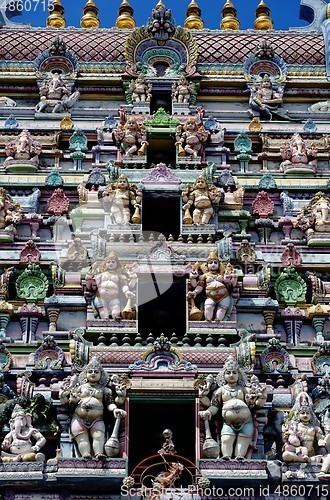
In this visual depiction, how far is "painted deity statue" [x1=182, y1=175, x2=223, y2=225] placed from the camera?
3284 cm

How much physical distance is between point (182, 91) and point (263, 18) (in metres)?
8.03

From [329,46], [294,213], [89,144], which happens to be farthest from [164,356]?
[329,46]

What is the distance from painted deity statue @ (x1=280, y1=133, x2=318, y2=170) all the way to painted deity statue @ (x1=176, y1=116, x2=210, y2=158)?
2044 millimetres

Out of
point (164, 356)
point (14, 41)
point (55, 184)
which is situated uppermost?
point (14, 41)

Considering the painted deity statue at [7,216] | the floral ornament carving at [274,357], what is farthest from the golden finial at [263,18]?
the floral ornament carving at [274,357]

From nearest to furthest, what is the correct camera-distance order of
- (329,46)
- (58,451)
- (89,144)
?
(58,451)
(89,144)
(329,46)

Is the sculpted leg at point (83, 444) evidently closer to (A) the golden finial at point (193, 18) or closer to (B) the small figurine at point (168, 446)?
(B) the small figurine at point (168, 446)

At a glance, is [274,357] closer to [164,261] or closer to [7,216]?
[164,261]

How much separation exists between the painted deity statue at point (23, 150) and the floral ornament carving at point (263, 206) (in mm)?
5784

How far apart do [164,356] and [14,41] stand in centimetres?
1597

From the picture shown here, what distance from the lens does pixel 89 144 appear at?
123 ft

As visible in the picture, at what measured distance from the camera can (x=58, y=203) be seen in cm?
3412

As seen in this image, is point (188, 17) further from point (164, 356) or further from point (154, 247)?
point (164, 356)

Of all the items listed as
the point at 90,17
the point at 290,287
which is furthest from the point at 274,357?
the point at 90,17
